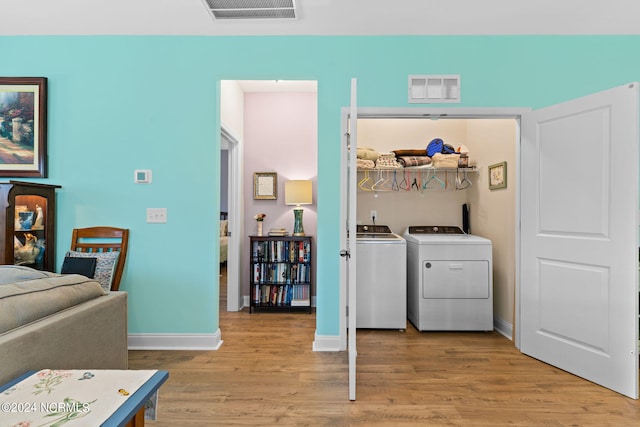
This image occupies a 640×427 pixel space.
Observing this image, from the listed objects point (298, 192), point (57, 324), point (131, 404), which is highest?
point (298, 192)

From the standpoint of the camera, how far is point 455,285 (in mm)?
3271

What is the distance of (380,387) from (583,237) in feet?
5.36

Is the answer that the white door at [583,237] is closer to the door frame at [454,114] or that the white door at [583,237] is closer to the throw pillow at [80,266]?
the door frame at [454,114]

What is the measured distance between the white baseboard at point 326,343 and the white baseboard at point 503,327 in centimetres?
153

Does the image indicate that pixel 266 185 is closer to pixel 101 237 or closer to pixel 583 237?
pixel 101 237

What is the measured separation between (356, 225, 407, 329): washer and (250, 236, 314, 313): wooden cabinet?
31.3 inches

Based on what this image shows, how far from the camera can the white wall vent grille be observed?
2.80 metres

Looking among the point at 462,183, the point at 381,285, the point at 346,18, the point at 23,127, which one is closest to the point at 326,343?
the point at 381,285

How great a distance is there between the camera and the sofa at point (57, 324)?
3.74 feet

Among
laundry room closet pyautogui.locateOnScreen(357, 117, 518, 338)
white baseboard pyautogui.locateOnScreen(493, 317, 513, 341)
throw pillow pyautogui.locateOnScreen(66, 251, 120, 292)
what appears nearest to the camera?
throw pillow pyautogui.locateOnScreen(66, 251, 120, 292)

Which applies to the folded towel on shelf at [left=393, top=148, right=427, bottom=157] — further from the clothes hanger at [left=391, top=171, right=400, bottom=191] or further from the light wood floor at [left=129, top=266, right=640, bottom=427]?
the light wood floor at [left=129, top=266, right=640, bottom=427]

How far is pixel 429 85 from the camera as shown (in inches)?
111

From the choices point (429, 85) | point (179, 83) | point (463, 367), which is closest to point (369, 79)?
point (429, 85)

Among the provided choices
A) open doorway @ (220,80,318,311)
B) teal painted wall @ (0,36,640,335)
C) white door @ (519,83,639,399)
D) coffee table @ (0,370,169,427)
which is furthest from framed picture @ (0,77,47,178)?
white door @ (519,83,639,399)
